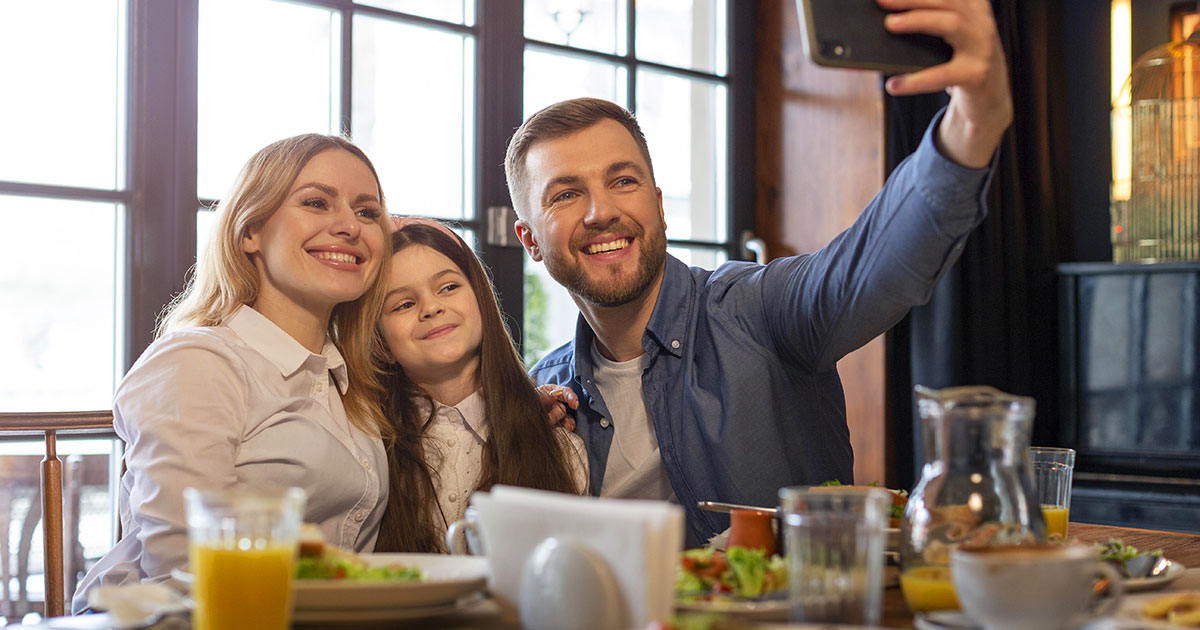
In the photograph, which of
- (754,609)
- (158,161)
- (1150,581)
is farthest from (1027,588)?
(158,161)

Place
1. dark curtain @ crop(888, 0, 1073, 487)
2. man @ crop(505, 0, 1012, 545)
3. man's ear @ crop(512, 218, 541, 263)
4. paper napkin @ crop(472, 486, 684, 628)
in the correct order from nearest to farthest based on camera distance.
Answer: paper napkin @ crop(472, 486, 684, 628), man @ crop(505, 0, 1012, 545), man's ear @ crop(512, 218, 541, 263), dark curtain @ crop(888, 0, 1073, 487)

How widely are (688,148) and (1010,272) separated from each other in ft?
3.54

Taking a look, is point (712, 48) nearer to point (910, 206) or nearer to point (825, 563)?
point (910, 206)

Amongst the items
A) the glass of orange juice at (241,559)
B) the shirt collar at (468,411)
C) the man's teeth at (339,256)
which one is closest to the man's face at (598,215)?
the shirt collar at (468,411)

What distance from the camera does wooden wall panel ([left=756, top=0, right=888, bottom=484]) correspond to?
10.9ft

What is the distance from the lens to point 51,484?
1.52m

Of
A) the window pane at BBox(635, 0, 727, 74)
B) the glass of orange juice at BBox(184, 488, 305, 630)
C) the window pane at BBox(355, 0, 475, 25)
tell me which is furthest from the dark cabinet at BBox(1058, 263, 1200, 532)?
the glass of orange juice at BBox(184, 488, 305, 630)

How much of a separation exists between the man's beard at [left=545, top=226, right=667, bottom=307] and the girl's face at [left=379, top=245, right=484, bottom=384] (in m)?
0.18

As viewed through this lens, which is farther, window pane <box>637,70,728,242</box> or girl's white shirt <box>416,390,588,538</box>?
window pane <box>637,70,728,242</box>

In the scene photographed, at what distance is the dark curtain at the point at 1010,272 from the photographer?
3.23 meters

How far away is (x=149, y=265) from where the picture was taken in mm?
2383

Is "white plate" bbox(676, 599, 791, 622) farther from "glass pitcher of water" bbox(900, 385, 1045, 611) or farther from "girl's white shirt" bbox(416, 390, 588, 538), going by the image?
"girl's white shirt" bbox(416, 390, 588, 538)

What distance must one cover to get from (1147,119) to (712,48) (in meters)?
1.33

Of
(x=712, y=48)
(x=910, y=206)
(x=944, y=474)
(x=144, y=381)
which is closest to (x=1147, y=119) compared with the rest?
(x=712, y=48)
